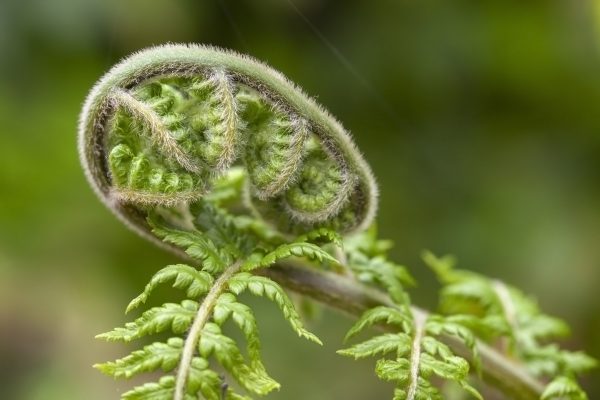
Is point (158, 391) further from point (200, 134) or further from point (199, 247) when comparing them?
point (200, 134)

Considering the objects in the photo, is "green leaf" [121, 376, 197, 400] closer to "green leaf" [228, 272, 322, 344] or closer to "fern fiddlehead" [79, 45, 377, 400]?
"fern fiddlehead" [79, 45, 377, 400]

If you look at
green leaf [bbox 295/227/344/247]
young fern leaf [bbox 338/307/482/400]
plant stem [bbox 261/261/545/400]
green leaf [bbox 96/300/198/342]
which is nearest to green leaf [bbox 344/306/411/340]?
young fern leaf [bbox 338/307/482/400]

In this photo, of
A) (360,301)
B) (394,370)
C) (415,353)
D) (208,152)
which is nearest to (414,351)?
(415,353)

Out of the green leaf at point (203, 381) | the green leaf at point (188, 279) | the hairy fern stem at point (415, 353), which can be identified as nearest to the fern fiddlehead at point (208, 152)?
the green leaf at point (188, 279)

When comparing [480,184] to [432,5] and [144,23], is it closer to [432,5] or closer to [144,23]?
[432,5]

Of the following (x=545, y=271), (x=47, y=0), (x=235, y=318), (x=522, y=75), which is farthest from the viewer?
(x=522, y=75)

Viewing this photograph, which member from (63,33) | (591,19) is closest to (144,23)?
(63,33)

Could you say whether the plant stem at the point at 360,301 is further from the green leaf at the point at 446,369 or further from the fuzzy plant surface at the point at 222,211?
the green leaf at the point at 446,369
